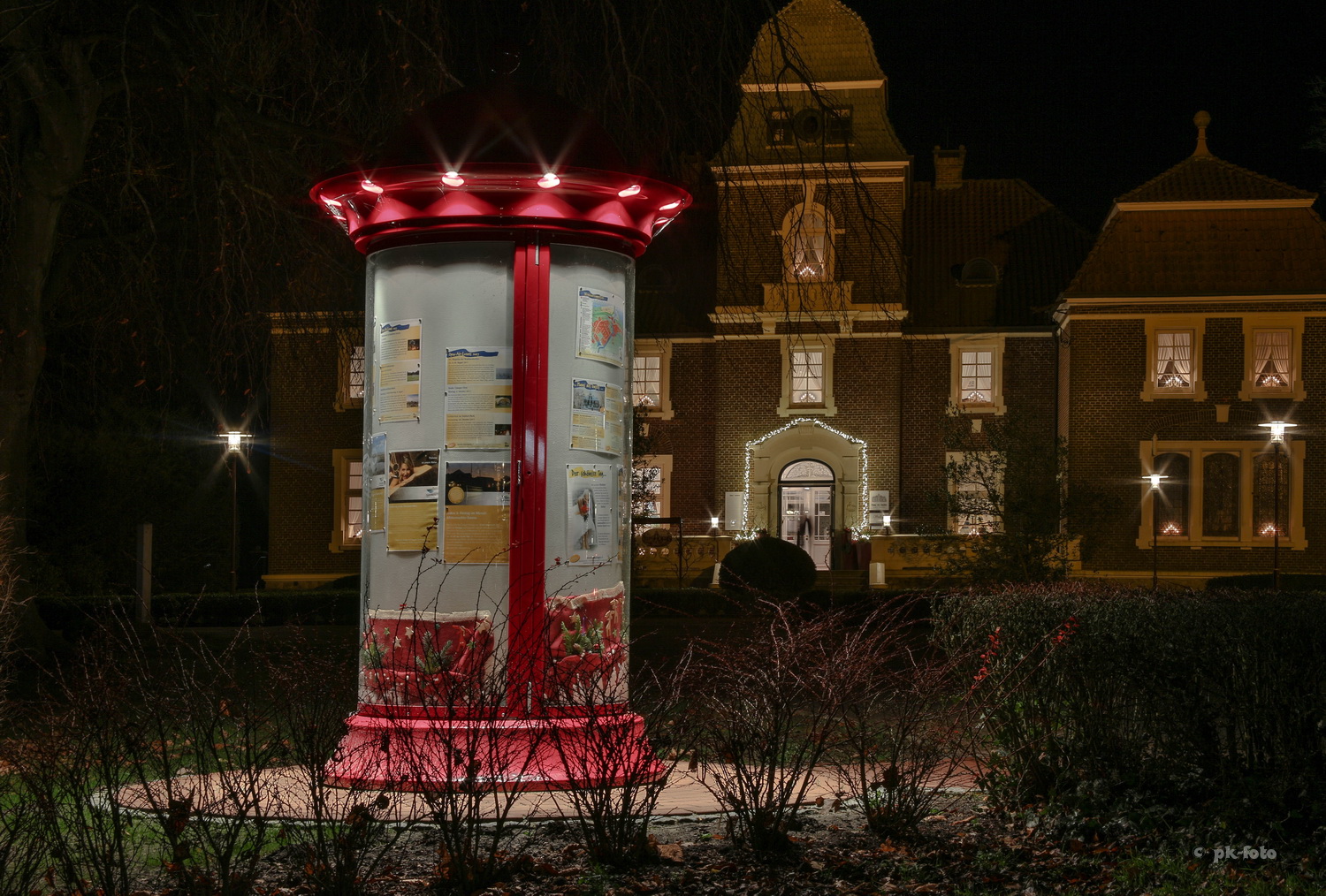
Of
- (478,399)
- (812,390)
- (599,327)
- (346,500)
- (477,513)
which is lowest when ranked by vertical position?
(477,513)

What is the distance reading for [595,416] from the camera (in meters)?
7.60

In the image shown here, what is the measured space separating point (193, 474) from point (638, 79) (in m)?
33.7

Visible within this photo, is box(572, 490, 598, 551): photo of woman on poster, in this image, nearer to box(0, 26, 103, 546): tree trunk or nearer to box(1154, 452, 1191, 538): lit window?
box(0, 26, 103, 546): tree trunk

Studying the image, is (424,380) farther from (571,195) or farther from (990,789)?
(990,789)

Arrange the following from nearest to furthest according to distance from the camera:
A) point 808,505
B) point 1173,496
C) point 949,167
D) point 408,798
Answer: point 408,798
point 1173,496
point 808,505
point 949,167

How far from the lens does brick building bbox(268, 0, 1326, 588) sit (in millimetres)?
30828

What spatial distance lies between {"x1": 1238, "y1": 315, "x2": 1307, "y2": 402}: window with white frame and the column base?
1075 inches

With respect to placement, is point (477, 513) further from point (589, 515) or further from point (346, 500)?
point (346, 500)

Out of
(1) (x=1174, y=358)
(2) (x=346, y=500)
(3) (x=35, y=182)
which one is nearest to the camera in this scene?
(3) (x=35, y=182)

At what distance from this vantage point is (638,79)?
278 inches

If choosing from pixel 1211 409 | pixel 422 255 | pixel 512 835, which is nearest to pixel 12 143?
pixel 422 255

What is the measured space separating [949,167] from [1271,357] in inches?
411

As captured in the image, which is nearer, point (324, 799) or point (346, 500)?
point (324, 799)

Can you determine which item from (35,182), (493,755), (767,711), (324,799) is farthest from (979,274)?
(324,799)
